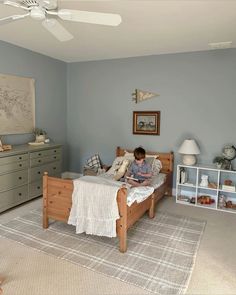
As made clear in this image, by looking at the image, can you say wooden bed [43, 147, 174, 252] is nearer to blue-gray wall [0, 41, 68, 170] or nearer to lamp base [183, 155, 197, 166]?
lamp base [183, 155, 197, 166]

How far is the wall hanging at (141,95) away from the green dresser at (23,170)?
5.61 ft

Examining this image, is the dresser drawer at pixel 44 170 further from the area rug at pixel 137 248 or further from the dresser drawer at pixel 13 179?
the area rug at pixel 137 248

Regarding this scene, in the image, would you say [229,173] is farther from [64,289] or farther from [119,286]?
[64,289]

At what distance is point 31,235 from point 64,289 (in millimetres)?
1064

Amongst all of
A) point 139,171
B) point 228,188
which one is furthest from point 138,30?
point 228,188

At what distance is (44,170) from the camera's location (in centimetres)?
415

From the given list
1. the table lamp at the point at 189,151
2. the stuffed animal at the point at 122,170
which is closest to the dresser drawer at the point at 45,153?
the stuffed animal at the point at 122,170

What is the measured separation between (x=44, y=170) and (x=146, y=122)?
202 centimetres

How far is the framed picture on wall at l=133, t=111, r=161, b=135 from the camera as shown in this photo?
447 cm

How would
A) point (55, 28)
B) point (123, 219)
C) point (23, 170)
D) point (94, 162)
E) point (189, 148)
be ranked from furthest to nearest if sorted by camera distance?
point (94, 162) → point (189, 148) → point (23, 170) → point (123, 219) → point (55, 28)

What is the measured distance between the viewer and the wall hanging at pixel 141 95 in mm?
4492

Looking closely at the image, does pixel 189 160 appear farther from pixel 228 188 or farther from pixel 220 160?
pixel 228 188

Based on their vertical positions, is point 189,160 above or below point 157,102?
below

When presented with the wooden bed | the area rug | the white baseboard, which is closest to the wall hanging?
the wooden bed
